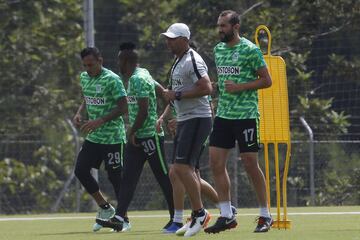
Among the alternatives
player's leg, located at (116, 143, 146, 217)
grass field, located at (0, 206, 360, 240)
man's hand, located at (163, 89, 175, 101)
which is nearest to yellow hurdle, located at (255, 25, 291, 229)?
grass field, located at (0, 206, 360, 240)

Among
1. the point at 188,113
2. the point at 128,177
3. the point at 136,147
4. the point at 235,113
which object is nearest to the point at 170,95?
the point at 188,113

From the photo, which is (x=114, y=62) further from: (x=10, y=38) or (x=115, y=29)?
(x=115, y=29)

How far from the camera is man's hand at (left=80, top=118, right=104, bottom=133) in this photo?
44.8 ft

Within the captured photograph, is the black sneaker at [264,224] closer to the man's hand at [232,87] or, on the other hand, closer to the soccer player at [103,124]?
the man's hand at [232,87]

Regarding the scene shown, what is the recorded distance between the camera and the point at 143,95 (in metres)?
13.3

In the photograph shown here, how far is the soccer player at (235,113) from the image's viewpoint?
12047mm

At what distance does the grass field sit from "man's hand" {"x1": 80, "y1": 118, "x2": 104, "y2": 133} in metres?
1.11

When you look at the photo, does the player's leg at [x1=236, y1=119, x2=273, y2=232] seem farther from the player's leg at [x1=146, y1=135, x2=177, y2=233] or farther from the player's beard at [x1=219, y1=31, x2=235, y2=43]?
the player's leg at [x1=146, y1=135, x2=177, y2=233]

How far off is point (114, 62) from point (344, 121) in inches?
208

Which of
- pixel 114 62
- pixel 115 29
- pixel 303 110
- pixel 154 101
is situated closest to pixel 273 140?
pixel 154 101

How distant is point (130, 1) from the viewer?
28938 mm

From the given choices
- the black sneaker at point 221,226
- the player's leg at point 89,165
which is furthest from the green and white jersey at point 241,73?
the player's leg at point 89,165

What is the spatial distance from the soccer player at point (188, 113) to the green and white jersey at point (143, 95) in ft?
4.05

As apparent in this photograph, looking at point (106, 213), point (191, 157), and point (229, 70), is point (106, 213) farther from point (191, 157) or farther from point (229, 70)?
point (229, 70)
